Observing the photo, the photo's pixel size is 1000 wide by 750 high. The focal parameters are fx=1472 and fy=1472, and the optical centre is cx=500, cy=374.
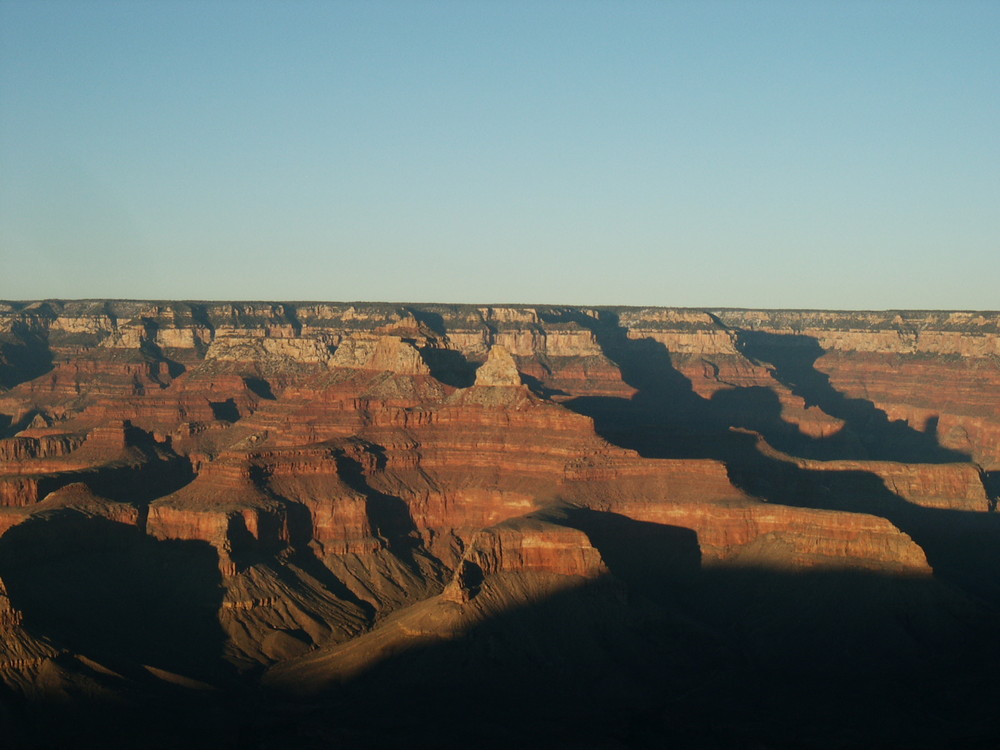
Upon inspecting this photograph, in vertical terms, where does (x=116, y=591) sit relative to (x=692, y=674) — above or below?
above

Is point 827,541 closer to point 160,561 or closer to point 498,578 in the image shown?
point 498,578

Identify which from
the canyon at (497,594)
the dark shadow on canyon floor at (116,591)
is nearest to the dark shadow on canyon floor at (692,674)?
the canyon at (497,594)

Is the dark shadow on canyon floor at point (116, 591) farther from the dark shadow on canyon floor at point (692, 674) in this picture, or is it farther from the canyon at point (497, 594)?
the dark shadow on canyon floor at point (692, 674)

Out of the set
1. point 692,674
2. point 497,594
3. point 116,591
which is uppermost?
point 497,594

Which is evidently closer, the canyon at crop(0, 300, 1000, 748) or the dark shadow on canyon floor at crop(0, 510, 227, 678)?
the canyon at crop(0, 300, 1000, 748)

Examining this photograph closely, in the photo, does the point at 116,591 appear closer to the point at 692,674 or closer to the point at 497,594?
the point at 497,594

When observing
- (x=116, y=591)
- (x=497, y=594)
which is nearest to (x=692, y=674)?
(x=497, y=594)

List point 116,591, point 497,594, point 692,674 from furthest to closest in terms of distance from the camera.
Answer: point 116,591, point 497,594, point 692,674

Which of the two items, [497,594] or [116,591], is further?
[116,591]

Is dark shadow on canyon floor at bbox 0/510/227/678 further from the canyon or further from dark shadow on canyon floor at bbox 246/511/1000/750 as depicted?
dark shadow on canyon floor at bbox 246/511/1000/750

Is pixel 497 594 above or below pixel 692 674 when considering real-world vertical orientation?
above

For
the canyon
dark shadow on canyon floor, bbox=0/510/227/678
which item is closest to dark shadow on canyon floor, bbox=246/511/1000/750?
the canyon

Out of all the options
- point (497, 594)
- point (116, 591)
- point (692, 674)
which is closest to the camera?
point (692, 674)
